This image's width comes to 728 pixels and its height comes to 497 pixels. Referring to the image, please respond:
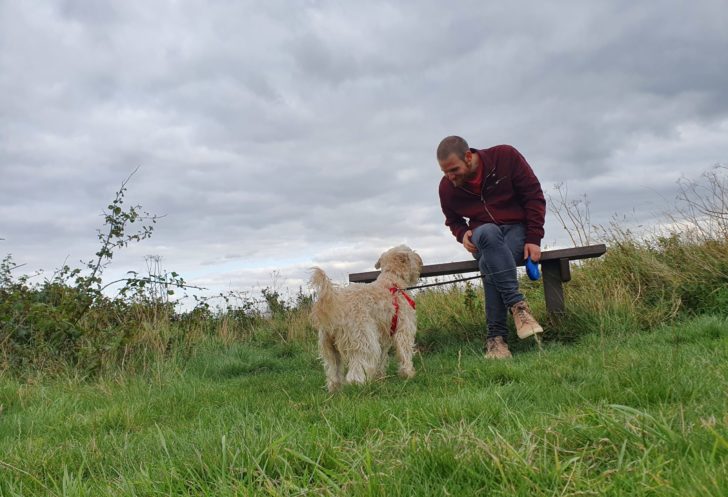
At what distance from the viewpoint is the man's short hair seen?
6.23m

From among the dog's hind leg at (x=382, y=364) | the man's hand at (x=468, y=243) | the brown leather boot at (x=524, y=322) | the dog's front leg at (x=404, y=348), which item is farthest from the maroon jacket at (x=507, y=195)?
the dog's hind leg at (x=382, y=364)

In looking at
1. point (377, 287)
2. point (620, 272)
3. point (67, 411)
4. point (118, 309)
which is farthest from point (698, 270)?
point (118, 309)

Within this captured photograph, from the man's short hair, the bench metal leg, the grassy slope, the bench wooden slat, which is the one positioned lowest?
the grassy slope

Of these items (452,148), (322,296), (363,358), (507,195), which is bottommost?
(363,358)

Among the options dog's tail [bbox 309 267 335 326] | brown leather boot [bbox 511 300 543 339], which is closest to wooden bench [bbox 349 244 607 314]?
brown leather boot [bbox 511 300 543 339]

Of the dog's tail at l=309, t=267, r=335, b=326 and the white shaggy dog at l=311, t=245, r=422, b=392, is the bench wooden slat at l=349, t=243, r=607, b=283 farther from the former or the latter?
the dog's tail at l=309, t=267, r=335, b=326

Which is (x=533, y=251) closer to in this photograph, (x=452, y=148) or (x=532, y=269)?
(x=532, y=269)

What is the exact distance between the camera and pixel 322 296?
481 cm

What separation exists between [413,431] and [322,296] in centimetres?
222

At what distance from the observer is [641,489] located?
5.20 ft

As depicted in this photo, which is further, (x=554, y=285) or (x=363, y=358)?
(x=554, y=285)

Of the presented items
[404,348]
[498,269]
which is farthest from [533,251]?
[404,348]

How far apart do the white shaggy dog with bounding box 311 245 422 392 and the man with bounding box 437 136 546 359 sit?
1022 mm

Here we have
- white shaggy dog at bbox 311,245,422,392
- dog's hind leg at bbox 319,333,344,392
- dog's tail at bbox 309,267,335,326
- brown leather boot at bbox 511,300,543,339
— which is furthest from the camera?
brown leather boot at bbox 511,300,543,339
